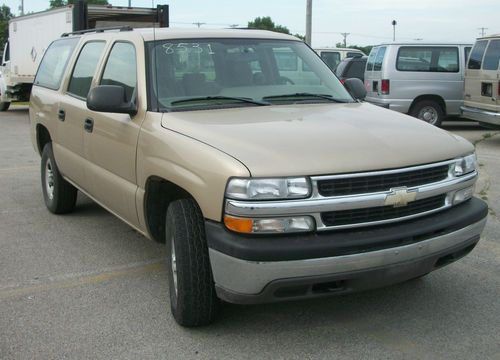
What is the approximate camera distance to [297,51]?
4969 millimetres

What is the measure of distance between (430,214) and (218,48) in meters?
2.01

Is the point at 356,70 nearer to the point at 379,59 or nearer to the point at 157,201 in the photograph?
the point at 379,59

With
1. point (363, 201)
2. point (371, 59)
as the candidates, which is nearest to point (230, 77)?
point (363, 201)

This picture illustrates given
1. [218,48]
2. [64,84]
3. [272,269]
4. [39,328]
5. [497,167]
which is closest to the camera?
[272,269]

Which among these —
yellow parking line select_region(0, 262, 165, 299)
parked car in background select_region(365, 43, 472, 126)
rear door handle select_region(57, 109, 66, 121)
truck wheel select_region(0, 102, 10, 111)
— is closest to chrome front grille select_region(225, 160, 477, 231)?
yellow parking line select_region(0, 262, 165, 299)

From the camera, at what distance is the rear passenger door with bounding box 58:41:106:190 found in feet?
16.7

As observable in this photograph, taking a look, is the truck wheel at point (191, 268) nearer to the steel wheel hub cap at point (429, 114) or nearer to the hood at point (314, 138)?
the hood at point (314, 138)

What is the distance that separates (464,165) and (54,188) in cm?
411

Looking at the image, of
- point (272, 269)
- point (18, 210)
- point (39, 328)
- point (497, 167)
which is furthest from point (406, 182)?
point (497, 167)

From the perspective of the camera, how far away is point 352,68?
15.3 metres

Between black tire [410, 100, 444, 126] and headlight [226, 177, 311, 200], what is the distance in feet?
35.2

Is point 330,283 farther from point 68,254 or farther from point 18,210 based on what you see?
point 18,210

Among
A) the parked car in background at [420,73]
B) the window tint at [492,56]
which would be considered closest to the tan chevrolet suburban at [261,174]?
the window tint at [492,56]

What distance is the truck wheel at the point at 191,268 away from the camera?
130 inches
